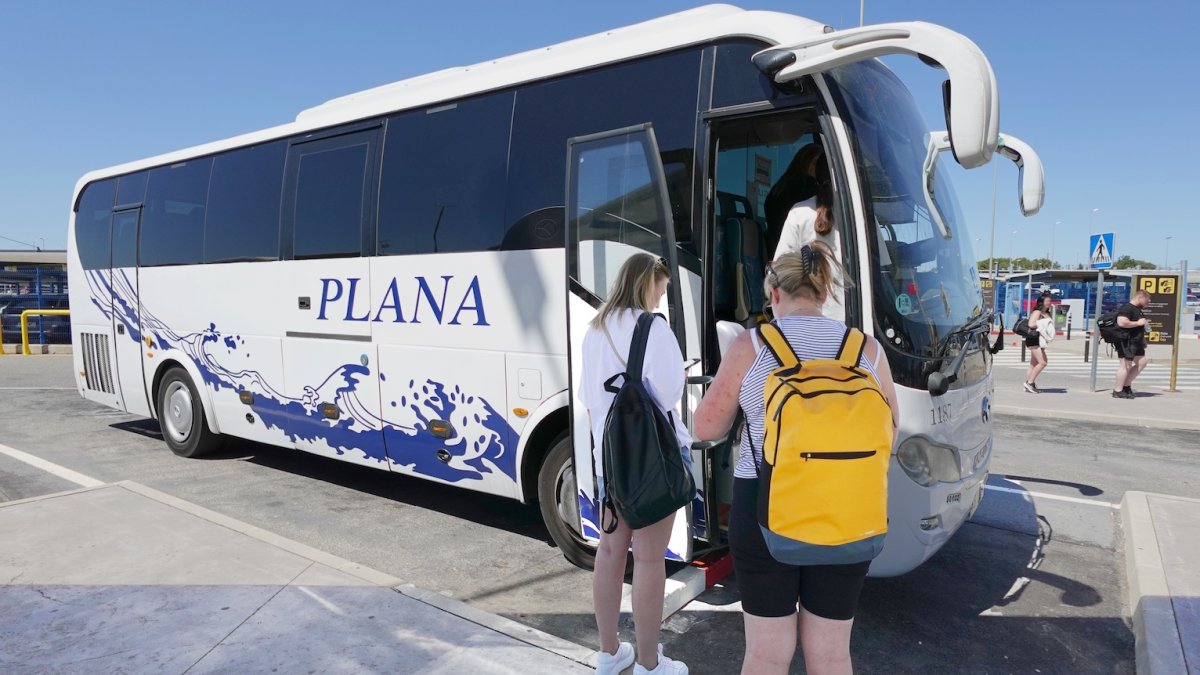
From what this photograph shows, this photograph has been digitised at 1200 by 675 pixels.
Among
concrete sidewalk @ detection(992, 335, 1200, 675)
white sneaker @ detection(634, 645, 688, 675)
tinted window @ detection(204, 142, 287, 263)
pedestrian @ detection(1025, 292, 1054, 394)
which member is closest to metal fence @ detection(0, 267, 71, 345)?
tinted window @ detection(204, 142, 287, 263)

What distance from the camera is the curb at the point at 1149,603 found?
11.1 ft

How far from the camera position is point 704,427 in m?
2.62

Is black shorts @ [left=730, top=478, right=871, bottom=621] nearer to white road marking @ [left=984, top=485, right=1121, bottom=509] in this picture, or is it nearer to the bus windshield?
the bus windshield

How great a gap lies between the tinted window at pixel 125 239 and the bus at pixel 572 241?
1.84 m

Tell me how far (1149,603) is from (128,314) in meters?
9.59

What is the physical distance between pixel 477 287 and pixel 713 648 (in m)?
2.69

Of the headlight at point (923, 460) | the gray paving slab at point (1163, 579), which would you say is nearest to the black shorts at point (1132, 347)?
the gray paving slab at point (1163, 579)

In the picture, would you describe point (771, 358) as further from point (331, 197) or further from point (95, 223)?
point (95, 223)

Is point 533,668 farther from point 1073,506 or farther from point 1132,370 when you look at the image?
point 1132,370

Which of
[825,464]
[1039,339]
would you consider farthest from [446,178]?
[1039,339]

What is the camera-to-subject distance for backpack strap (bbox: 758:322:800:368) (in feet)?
7.73

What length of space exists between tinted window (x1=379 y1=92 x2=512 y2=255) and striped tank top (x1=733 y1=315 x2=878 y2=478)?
2.82 m

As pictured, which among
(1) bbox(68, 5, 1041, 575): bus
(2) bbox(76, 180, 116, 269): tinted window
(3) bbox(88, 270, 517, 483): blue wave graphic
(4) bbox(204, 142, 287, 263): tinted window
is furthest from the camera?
(2) bbox(76, 180, 116, 269): tinted window

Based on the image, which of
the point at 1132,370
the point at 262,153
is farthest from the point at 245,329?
the point at 1132,370
